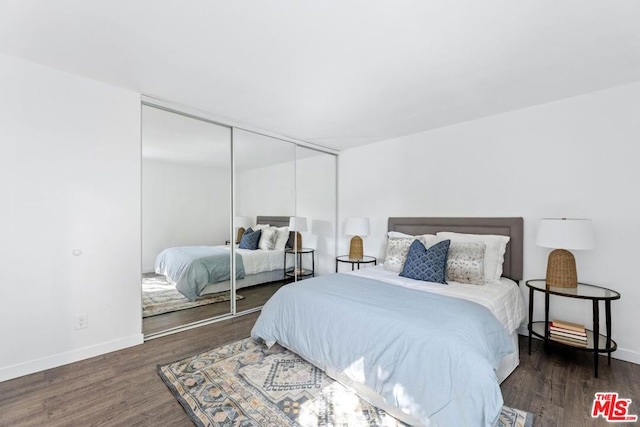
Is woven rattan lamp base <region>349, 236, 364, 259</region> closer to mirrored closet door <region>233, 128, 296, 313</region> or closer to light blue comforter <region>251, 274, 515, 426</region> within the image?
mirrored closet door <region>233, 128, 296, 313</region>

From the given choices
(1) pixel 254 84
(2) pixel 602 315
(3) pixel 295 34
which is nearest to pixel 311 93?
(1) pixel 254 84

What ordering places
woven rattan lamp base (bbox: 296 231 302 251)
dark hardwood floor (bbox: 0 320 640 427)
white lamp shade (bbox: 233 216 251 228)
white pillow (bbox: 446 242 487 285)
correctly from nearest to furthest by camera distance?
dark hardwood floor (bbox: 0 320 640 427) < white pillow (bbox: 446 242 487 285) < white lamp shade (bbox: 233 216 251 228) < woven rattan lamp base (bbox: 296 231 302 251)

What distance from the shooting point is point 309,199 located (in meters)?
4.30

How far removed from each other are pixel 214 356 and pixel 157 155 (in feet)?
6.62

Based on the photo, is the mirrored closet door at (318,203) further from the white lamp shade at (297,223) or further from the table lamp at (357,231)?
the table lamp at (357,231)

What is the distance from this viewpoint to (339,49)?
76.5 inches

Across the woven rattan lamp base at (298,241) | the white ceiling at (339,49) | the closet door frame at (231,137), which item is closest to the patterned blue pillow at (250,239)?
the closet door frame at (231,137)

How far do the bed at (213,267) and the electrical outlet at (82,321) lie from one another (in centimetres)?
65

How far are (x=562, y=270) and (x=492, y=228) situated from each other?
759 mm

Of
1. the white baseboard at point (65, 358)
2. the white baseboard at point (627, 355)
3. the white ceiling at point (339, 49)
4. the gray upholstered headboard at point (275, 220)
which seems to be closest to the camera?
the white ceiling at point (339, 49)

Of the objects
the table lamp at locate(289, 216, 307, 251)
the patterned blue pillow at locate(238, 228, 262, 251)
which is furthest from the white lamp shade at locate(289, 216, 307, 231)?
the patterned blue pillow at locate(238, 228, 262, 251)

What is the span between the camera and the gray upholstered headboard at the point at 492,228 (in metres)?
2.92

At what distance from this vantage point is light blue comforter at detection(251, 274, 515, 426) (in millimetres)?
1402

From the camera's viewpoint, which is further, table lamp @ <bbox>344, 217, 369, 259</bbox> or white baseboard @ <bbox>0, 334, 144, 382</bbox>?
table lamp @ <bbox>344, 217, 369, 259</bbox>
